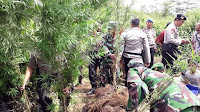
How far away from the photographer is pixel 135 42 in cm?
384

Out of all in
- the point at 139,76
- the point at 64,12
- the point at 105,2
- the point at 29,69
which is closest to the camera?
the point at 64,12

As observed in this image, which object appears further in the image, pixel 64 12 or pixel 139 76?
pixel 139 76

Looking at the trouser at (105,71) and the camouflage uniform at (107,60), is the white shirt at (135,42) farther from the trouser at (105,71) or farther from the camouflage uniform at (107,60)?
the trouser at (105,71)

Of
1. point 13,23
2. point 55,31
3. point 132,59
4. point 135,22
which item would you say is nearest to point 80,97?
point 132,59

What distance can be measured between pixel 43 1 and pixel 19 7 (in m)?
0.25

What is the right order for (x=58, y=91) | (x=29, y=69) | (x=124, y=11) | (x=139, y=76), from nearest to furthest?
(x=58, y=91), (x=139, y=76), (x=29, y=69), (x=124, y=11)

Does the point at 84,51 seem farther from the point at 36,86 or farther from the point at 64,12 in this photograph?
the point at 36,86

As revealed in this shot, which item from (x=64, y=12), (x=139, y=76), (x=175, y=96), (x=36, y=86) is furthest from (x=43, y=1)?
(x=36, y=86)

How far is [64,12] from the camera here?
1.72 meters

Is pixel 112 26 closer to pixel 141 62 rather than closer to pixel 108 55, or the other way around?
pixel 108 55

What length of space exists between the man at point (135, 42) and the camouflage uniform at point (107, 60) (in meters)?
A: 0.37

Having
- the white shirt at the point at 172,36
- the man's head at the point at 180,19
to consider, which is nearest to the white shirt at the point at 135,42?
the white shirt at the point at 172,36

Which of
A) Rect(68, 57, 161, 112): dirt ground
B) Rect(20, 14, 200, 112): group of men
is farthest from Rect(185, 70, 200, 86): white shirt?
Rect(68, 57, 161, 112): dirt ground

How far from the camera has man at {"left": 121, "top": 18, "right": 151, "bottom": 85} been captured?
12.6 ft
